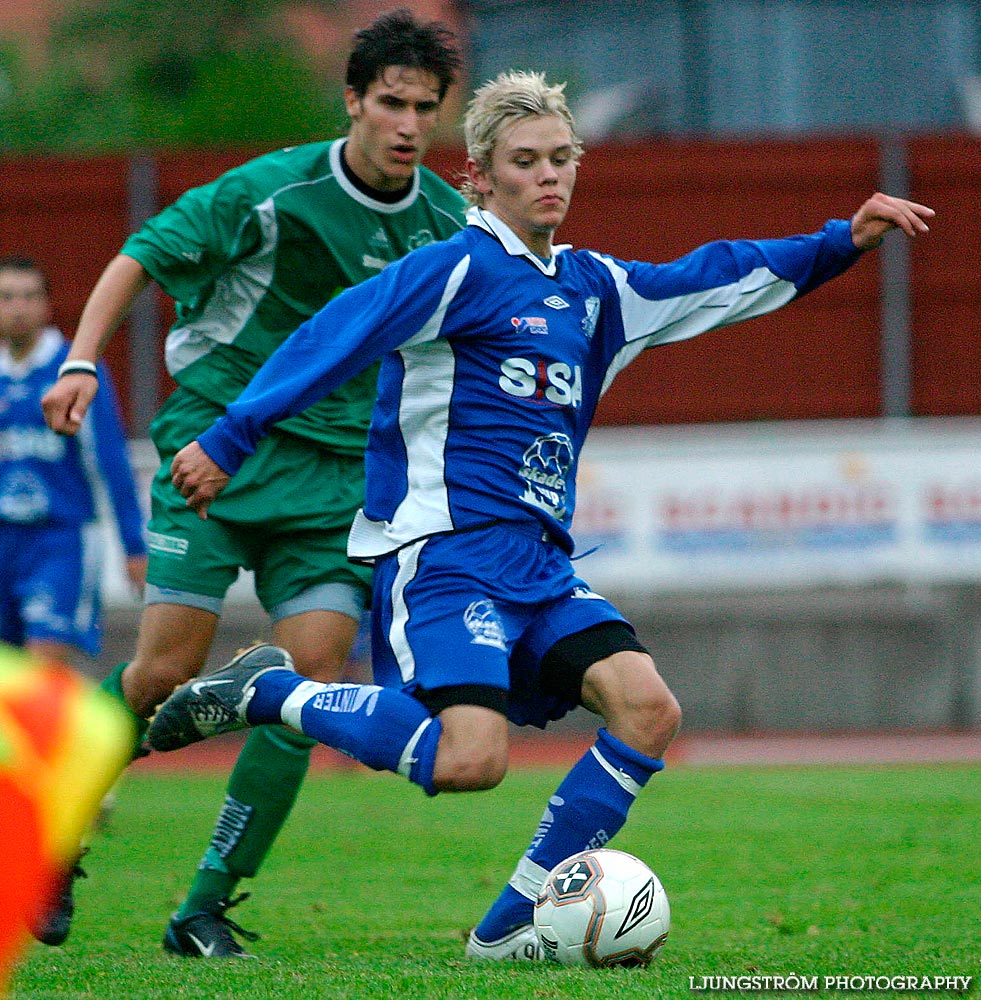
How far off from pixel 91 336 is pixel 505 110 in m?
1.28

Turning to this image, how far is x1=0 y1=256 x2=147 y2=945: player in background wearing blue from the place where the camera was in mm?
7270

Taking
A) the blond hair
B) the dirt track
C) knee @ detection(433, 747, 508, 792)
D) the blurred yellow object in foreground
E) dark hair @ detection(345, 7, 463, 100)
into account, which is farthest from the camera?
the dirt track

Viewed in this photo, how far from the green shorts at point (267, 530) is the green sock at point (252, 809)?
1.29ft

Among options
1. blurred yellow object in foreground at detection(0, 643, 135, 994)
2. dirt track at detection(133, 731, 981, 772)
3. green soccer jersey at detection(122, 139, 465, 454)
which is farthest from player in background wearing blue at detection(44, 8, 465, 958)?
dirt track at detection(133, 731, 981, 772)

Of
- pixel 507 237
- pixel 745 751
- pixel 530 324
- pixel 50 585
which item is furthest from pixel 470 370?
pixel 745 751

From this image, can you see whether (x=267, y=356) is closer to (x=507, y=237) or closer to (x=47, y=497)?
(x=507, y=237)

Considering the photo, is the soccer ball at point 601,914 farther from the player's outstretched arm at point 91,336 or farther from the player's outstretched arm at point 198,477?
the player's outstretched arm at point 91,336

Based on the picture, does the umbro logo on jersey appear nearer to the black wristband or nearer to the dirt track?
the black wristband

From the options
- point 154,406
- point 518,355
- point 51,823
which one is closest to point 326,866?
point 518,355

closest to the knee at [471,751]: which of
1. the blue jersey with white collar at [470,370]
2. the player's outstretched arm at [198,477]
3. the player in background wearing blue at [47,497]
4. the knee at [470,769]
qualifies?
the knee at [470,769]

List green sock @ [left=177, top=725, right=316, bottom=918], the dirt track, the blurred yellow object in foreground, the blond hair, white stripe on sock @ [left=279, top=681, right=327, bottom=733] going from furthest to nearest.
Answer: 1. the dirt track
2. green sock @ [left=177, top=725, right=316, bottom=918]
3. the blond hair
4. white stripe on sock @ [left=279, top=681, right=327, bottom=733]
5. the blurred yellow object in foreground

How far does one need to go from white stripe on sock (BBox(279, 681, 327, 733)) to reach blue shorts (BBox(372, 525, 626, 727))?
207mm

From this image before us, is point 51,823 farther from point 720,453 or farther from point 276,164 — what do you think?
point 720,453

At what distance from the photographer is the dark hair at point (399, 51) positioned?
4.87 m
